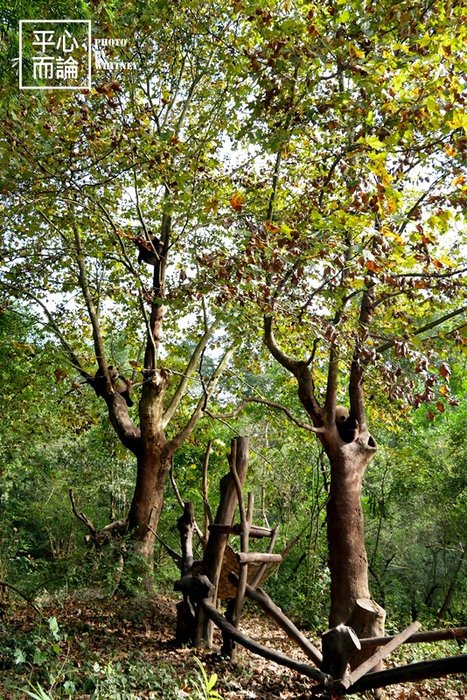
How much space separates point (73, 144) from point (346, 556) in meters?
4.97

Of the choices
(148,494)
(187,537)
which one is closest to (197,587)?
(187,537)

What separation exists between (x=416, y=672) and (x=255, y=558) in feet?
6.02

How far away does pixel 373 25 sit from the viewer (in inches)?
156

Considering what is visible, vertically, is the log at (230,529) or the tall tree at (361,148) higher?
the tall tree at (361,148)

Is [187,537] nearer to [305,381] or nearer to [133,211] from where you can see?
[305,381]

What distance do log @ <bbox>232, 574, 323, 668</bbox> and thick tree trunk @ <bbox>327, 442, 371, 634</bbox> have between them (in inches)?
58.7

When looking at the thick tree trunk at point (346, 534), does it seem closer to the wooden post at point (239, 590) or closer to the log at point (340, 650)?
the wooden post at point (239, 590)

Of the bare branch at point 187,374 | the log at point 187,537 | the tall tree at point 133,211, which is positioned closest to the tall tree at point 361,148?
the tall tree at point 133,211

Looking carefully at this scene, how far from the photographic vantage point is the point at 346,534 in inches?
240

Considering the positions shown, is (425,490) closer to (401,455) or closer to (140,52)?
(401,455)

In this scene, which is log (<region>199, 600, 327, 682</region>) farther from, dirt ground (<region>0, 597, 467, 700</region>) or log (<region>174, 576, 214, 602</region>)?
dirt ground (<region>0, 597, 467, 700</region>)

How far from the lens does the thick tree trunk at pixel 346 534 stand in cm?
591

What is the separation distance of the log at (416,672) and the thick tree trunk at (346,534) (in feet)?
6.89

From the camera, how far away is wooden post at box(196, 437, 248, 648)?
521cm
